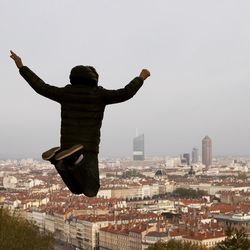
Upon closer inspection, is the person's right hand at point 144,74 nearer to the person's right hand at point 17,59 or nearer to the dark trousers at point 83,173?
the dark trousers at point 83,173

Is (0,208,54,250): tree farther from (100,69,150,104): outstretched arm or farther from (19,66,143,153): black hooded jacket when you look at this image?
(100,69,150,104): outstretched arm

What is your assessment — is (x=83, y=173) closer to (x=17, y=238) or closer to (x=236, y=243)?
(x=236, y=243)

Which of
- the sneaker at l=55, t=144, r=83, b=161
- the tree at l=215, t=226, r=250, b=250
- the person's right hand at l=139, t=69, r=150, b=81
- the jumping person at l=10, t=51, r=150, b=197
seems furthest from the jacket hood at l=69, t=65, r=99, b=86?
the tree at l=215, t=226, r=250, b=250

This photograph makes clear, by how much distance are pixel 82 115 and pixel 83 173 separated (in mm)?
401

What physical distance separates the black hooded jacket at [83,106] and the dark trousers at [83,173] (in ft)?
0.28

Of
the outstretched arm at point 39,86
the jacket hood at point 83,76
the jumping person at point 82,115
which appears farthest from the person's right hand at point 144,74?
the outstretched arm at point 39,86

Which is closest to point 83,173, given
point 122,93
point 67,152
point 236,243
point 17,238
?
point 67,152

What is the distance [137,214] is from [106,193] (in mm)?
36154

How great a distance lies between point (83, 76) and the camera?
13.9 ft

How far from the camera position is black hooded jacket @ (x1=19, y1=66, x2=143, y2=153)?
4.18 m

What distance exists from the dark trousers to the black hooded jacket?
8 centimetres

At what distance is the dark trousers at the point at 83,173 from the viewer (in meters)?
4.08

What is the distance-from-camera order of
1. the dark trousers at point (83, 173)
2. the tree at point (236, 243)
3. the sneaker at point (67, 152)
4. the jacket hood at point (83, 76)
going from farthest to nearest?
the tree at point (236, 243)
the jacket hood at point (83, 76)
the dark trousers at point (83, 173)
the sneaker at point (67, 152)

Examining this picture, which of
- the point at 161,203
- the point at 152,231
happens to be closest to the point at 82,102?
the point at 152,231
